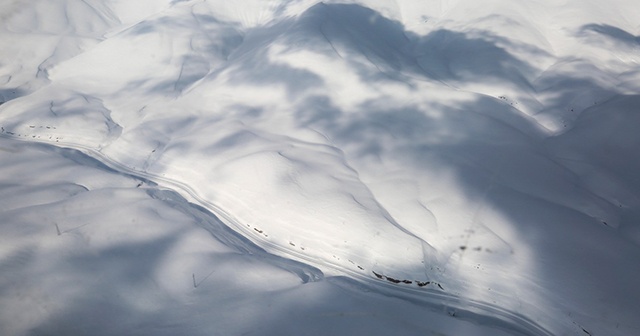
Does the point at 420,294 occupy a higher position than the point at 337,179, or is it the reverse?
the point at 337,179

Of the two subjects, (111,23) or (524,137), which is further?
(111,23)

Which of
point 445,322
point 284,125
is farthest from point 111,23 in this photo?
point 445,322

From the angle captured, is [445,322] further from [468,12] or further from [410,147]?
[468,12]

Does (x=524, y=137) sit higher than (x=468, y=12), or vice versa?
(x=468, y=12)

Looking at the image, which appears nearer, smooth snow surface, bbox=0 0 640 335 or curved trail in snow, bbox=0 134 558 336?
smooth snow surface, bbox=0 0 640 335

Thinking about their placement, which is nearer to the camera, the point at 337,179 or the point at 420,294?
the point at 420,294

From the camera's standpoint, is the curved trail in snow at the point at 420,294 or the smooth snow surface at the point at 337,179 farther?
the curved trail in snow at the point at 420,294

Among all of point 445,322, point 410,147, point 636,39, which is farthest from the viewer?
point 636,39

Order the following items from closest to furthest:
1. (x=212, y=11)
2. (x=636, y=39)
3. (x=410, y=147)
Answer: (x=410, y=147), (x=636, y=39), (x=212, y=11)
